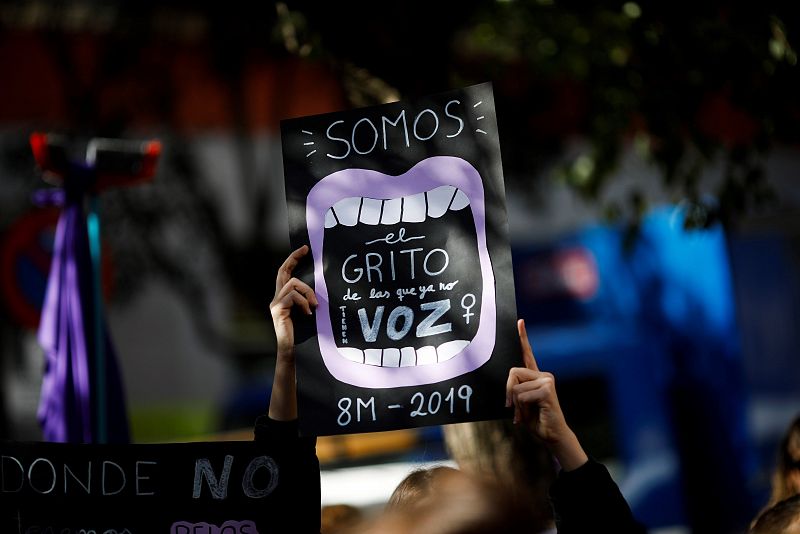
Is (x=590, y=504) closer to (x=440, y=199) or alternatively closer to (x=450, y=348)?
(x=450, y=348)

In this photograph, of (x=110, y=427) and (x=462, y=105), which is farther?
(x=110, y=427)

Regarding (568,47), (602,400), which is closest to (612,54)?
(568,47)

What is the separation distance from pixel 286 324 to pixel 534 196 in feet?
36.1

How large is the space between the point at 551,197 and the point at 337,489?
8.19 meters

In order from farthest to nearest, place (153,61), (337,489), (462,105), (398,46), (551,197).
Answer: (551,197) < (153,61) < (337,489) < (398,46) < (462,105)

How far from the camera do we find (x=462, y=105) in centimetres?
231

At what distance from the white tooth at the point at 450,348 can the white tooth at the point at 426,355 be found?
1 centimetres

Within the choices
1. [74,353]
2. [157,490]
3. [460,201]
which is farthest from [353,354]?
[74,353]

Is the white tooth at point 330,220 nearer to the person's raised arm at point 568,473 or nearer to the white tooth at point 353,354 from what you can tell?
the white tooth at point 353,354

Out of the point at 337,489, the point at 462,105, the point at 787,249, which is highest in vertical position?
the point at 787,249

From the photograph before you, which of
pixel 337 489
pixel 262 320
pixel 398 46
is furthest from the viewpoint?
pixel 262 320

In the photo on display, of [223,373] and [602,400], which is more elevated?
[223,373]

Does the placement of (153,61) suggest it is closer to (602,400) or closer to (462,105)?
(602,400)

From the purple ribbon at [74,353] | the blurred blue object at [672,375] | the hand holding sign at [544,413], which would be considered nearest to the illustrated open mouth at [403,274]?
the hand holding sign at [544,413]
